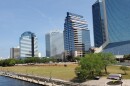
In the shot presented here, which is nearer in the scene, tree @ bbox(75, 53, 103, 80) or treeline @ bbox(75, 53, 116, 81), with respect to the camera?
tree @ bbox(75, 53, 103, 80)

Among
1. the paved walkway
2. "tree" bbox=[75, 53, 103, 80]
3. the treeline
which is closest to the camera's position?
the paved walkway

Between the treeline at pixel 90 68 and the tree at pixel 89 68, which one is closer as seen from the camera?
the tree at pixel 89 68

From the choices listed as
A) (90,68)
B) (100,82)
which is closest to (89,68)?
(90,68)

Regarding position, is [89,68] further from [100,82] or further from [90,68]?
[100,82]

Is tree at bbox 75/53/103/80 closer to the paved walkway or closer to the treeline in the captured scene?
the treeline

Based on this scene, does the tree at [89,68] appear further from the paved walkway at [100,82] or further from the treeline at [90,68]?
the paved walkway at [100,82]

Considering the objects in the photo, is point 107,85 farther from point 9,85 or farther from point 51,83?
point 9,85

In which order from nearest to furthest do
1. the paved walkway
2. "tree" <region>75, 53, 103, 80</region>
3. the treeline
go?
the paved walkway
"tree" <region>75, 53, 103, 80</region>
the treeline

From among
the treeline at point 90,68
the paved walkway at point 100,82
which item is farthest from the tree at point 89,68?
the paved walkway at point 100,82

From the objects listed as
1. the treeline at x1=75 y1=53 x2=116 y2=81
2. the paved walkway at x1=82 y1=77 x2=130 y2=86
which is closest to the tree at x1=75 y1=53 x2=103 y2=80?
the treeline at x1=75 y1=53 x2=116 y2=81

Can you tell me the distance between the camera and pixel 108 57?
393 feet

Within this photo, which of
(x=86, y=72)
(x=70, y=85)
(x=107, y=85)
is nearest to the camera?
(x=107, y=85)

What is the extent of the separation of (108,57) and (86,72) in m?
22.3

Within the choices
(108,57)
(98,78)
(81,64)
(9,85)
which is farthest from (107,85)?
(9,85)
